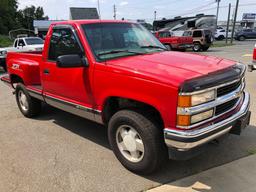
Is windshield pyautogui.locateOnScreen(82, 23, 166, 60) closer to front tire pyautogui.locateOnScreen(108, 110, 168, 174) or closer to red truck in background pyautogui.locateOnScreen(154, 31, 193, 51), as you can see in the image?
front tire pyautogui.locateOnScreen(108, 110, 168, 174)

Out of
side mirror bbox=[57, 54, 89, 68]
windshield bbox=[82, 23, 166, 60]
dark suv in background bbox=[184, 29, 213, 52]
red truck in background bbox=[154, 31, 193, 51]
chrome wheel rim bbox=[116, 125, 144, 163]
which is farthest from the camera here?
dark suv in background bbox=[184, 29, 213, 52]

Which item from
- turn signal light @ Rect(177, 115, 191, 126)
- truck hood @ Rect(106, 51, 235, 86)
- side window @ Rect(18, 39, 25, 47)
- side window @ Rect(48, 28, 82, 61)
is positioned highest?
side window @ Rect(48, 28, 82, 61)

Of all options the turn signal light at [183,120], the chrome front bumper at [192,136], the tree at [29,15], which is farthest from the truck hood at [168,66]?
the tree at [29,15]

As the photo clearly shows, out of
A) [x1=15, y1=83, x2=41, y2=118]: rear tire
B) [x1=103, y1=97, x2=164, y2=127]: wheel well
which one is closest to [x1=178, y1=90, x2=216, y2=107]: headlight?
[x1=103, y1=97, x2=164, y2=127]: wheel well

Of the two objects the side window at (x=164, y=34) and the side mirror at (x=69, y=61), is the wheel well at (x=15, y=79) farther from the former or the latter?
the side window at (x=164, y=34)

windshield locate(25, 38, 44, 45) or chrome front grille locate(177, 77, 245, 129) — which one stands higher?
chrome front grille locate(177, 77, 245, 129)

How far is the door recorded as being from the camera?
Answer: 3874mm

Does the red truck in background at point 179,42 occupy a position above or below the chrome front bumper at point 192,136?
below

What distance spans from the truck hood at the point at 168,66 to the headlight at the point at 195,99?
0.54ft

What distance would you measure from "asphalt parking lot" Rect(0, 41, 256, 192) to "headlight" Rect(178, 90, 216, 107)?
31.7 inches

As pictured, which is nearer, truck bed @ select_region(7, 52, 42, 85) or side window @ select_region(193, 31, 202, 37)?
truck bed @ select_region(7, 52, 42, 85)

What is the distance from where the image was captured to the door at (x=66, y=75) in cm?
387

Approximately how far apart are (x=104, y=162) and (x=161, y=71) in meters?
1.58

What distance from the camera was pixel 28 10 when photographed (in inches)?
3755
